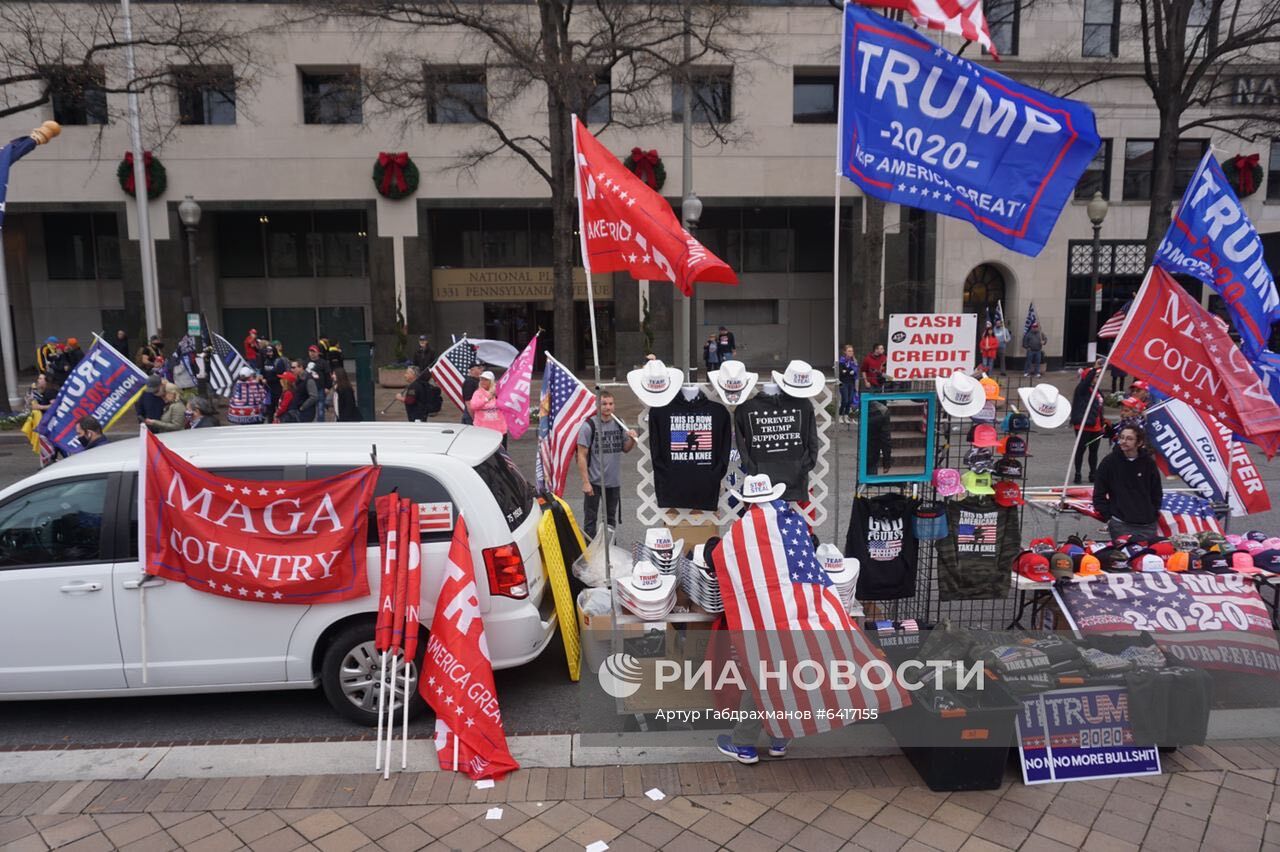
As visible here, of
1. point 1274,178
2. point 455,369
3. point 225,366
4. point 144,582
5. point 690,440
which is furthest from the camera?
point 1274,178

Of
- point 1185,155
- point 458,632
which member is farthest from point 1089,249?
point 458,632

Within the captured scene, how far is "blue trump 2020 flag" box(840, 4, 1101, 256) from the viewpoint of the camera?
5176mm

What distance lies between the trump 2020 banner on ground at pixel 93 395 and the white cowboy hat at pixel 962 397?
8.92 m

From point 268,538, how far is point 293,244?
2970cm

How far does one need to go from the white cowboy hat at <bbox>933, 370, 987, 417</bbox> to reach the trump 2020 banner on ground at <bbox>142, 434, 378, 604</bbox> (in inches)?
143

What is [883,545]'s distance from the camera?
5812mm

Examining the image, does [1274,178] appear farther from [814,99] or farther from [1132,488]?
[1132,488]

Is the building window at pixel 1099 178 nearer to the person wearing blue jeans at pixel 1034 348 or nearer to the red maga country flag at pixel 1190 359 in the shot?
the person wearing blue jeans at pixel 1034 348

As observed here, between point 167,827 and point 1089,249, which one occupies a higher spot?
point 1089,249

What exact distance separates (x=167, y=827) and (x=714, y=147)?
85.8ft

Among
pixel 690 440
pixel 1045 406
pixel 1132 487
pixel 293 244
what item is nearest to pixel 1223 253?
pixel 1132 487

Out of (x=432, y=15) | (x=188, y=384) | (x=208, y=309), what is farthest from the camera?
(x=208, y=309)

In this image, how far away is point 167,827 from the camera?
4.14m

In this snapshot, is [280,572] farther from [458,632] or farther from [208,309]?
[208,309]
